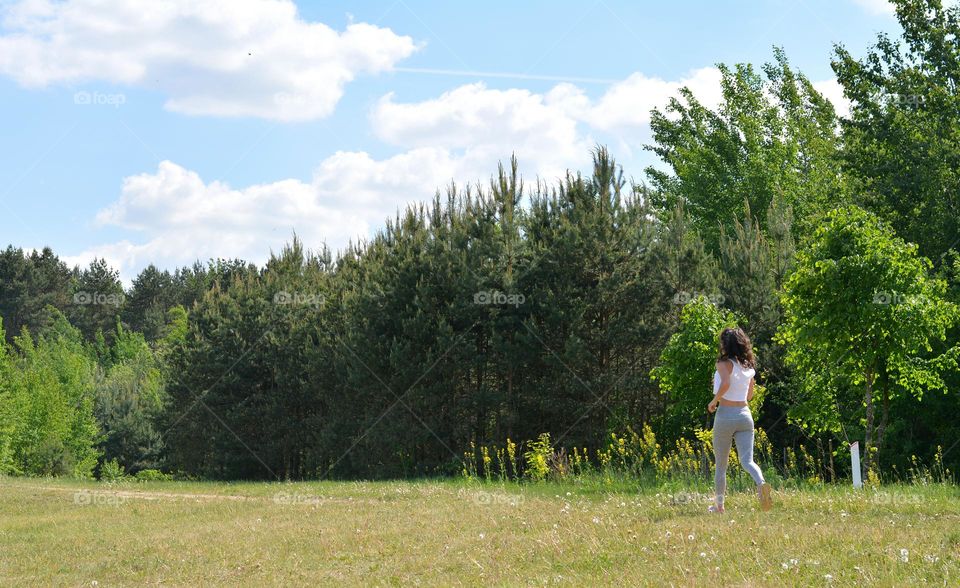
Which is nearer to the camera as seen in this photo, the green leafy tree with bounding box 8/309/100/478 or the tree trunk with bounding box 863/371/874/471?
the tree trunk with bounding box 863/371/874/471

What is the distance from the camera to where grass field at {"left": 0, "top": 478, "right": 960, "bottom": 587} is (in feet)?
23.4

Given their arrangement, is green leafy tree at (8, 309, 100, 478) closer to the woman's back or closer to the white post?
the white post

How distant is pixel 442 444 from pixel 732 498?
641 inches

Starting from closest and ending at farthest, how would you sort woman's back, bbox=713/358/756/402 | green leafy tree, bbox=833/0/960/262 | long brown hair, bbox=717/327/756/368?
woman's back, bbox=713/358/756/402 → long brown hair, bbox=717/327/756/368 → green leafy tree, bbox=833/0/960/262

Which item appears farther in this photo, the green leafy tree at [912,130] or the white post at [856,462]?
the green leafy tree at [912,130]

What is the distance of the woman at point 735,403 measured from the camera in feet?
31.4

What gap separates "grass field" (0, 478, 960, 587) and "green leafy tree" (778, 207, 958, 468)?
11.3 ft

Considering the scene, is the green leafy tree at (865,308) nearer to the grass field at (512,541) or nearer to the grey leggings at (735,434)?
the grass field at (512,541)

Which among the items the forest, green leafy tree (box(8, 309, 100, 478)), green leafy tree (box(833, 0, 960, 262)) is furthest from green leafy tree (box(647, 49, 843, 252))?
green leafy tree (box(8, 309, 100, 478))

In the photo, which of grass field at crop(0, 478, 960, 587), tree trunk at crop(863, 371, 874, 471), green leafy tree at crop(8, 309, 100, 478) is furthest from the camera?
green leafy tree at crop(8, 309, 100, 478)

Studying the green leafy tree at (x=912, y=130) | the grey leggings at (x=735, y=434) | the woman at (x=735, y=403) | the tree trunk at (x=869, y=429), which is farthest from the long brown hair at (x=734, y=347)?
the green leafy tree at (x=912, y=130)

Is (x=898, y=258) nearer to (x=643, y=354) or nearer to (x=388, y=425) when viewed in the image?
(x=643, y=354)

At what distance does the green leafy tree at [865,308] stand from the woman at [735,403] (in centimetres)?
604

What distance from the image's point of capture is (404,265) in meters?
27.1
